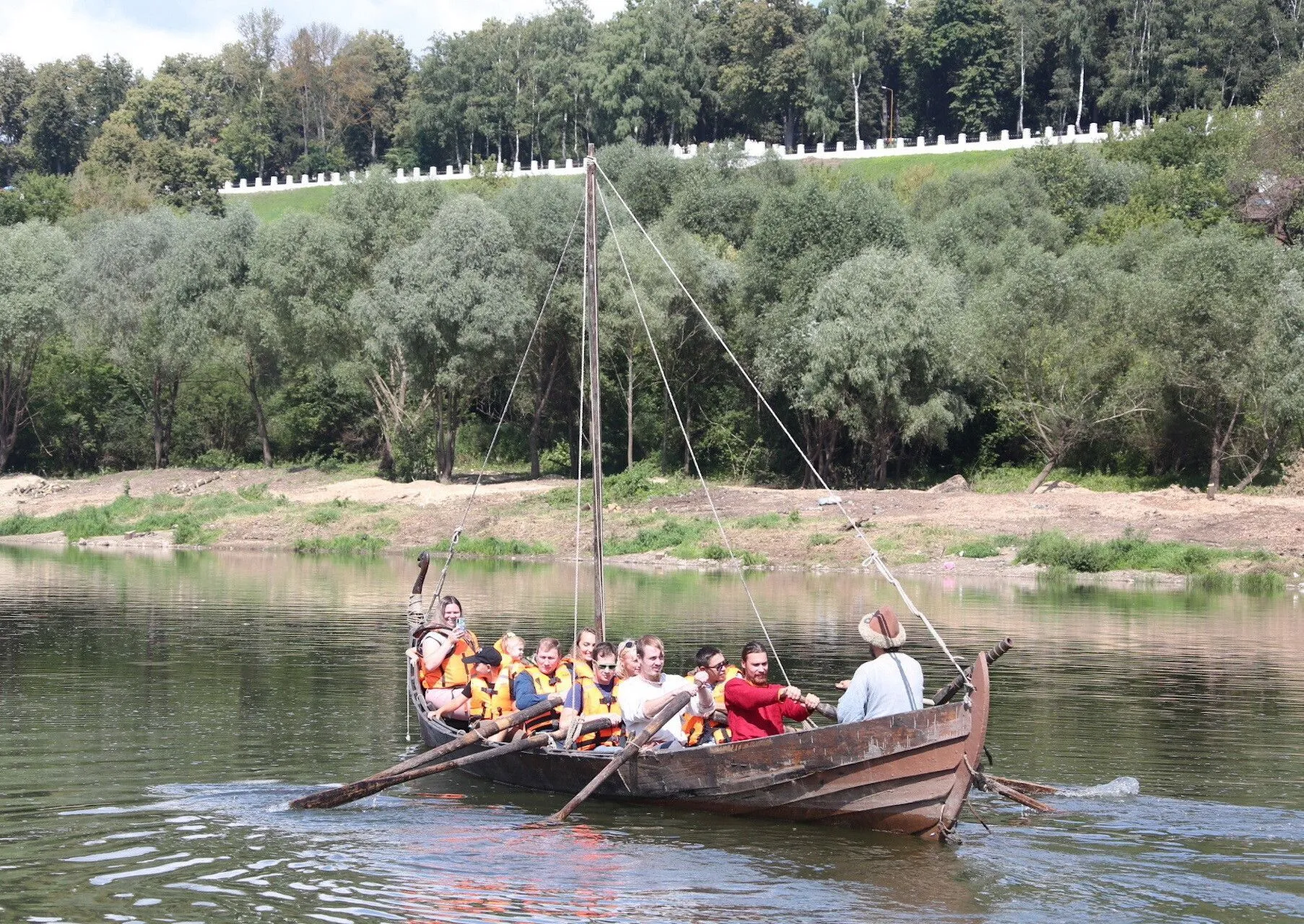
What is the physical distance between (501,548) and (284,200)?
7351cm

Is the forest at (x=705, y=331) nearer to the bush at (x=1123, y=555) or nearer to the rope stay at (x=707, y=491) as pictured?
the rope stay at (x=707, y=491)

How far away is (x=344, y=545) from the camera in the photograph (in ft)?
179

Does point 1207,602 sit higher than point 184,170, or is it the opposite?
point 184,170

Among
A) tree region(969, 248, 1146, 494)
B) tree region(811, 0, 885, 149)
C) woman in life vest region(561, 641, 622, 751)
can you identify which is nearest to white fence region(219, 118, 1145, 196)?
tree region(811, 0, 885, 149)

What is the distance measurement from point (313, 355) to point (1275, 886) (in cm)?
5360

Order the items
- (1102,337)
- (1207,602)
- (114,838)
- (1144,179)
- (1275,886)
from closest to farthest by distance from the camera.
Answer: (1275,886), (114,838), (1207,602), (1102,337), (1144,179)

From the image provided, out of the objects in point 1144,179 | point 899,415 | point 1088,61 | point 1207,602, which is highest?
point 1088,61

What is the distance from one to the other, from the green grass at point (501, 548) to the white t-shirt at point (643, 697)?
34852 mm

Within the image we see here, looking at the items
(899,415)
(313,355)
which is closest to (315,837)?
(899,415)

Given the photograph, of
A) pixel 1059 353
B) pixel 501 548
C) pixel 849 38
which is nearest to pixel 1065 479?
pixel 1059 353

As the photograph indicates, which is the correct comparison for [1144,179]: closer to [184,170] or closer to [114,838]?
[184,170]

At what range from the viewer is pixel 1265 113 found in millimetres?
65812

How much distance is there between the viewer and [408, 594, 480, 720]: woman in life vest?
20141 mm

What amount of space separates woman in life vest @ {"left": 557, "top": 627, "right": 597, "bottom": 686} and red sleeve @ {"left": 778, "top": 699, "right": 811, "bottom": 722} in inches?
121
